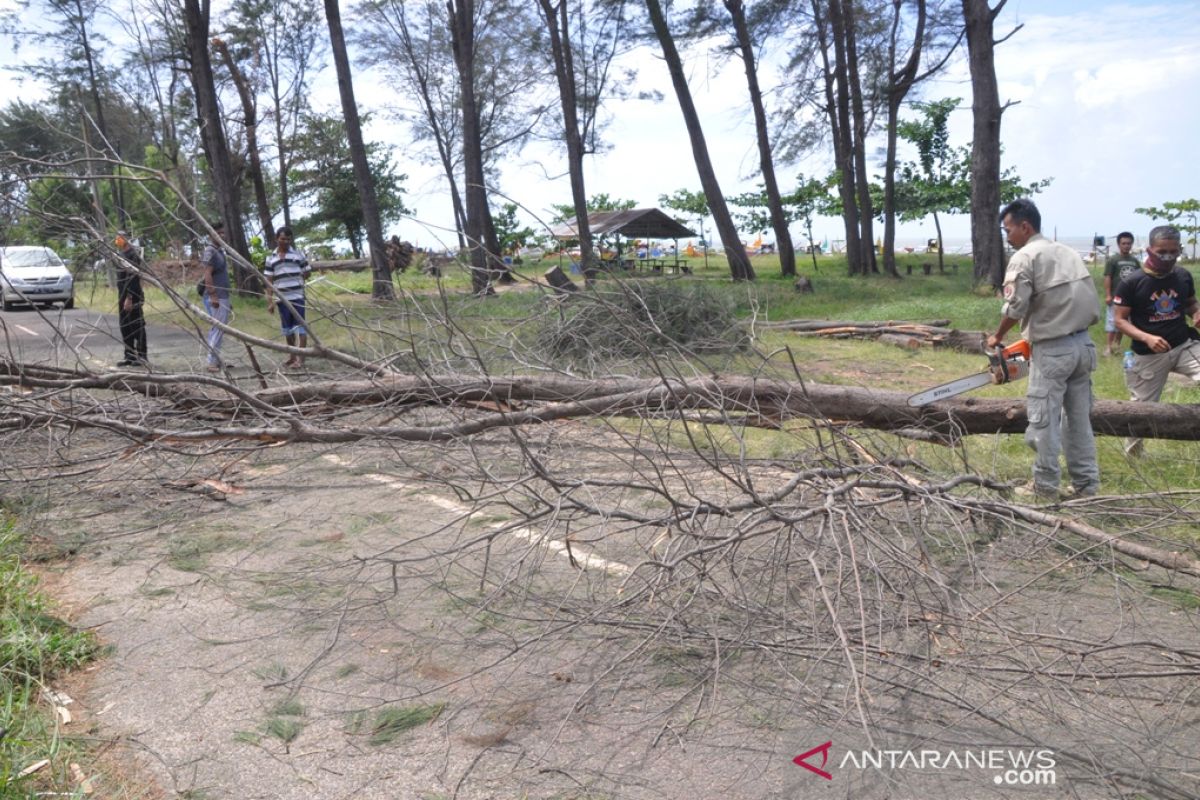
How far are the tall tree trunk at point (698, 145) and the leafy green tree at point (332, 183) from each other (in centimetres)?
1899

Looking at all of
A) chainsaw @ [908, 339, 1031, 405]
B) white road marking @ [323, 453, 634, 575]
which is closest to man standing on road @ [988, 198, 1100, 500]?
chainsaw @ [908, 339, 1031, 405]

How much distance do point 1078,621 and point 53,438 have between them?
5563mm

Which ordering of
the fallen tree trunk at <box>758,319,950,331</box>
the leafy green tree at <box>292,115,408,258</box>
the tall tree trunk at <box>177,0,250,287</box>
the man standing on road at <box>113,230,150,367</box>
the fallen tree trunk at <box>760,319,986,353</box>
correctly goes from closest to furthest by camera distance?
1. the man standing on road at <box>113,230,150,367</box>
2. the fallen tree trunk at <box>760,319,986,353</box>
3. the fallen tree trunk at <box>758,319,950,331</box>
4. the tall tree trunk at <box>177,0,250,287</box>
5. the leafy green tree at <box>292,115,408,258</box>

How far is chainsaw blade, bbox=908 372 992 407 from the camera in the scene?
4.88 metres

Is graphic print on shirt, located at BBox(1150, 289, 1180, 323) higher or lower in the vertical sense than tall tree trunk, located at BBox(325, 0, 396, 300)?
lower

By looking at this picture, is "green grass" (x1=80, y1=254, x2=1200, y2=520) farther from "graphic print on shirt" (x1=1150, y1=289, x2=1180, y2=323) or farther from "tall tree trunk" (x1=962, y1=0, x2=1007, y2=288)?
"tall tree trunk" (x1=962, y1=0, x2=1007, y2=288)

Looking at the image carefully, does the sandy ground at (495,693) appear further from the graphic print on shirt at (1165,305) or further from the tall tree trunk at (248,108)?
the tall tree trunk at (248,108)

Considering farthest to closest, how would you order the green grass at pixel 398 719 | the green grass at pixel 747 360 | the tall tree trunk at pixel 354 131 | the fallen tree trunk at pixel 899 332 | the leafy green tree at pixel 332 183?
the leafy green tree at pixel 332 183, the tall tree trunk at pixel 354 131, the fallen tree trunk at pixel 899 332, the green grass at pixel 747 360, the green grass at pixel 398 719

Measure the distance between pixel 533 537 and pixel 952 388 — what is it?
2.40 metres

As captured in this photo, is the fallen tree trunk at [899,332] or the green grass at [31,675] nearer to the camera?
the green grass at [31,675]

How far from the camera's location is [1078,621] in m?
3.39

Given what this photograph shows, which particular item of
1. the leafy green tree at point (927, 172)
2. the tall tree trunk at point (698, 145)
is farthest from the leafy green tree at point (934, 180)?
the tall tree trunk at point (698, 145)

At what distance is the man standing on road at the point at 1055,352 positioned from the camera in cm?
482

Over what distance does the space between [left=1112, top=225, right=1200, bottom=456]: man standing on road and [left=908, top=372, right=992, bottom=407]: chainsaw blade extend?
159 centimetres
